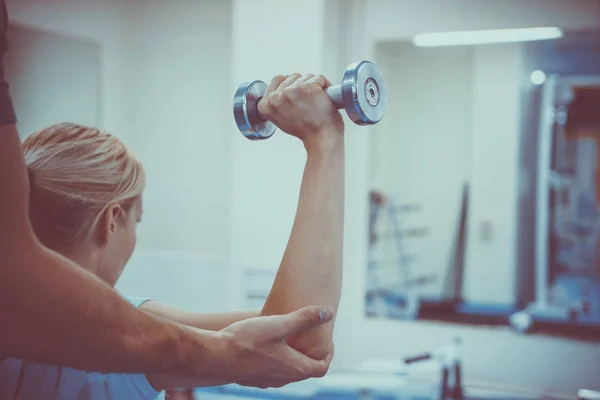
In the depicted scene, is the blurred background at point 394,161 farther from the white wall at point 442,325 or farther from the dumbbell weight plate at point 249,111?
the dumbbell weight plate at point 249,111

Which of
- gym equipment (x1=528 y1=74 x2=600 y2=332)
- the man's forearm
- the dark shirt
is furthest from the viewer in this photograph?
gym equipment (x1=528 y1=74 x2=600 y2=332)

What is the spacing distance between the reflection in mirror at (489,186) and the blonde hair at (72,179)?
2626mm

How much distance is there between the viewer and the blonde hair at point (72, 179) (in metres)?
0.81

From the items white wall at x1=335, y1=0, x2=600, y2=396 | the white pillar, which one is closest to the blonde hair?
the white pillar

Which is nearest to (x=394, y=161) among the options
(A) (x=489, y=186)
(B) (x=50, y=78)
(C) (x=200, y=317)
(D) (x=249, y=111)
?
(A) (x=489, y=186)

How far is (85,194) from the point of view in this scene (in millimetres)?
839

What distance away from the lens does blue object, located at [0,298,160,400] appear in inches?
31.1

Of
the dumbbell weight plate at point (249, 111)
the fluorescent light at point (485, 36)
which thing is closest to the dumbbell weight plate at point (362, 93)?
the dumbbell weight plate at point (249, 111)

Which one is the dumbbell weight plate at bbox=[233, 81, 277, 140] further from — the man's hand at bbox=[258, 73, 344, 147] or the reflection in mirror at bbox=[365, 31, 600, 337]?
the reflection in mirror at bbox=[365, 31, 600, 337]

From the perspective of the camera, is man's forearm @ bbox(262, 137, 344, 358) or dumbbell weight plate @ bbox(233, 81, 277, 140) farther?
dumbbell weight plate @ bbox(233, 81, 277, 140)

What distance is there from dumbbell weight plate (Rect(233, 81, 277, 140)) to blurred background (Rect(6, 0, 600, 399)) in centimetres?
205

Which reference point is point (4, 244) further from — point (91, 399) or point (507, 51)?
point (507, 51)

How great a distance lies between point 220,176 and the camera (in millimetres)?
3604

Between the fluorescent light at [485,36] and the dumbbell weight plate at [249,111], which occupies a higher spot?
the fluorescent light at [485,36]
